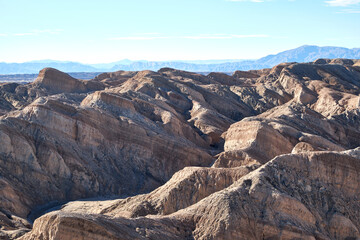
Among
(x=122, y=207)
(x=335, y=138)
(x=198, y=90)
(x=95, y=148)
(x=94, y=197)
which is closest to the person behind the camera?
(x=122, y=207)

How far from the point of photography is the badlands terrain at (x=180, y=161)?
118 feet

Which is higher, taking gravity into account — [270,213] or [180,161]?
[270,213]

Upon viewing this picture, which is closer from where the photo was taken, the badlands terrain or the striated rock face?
the striated rock face

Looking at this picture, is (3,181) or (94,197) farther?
(94,197)

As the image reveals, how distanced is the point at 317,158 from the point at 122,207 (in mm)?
11193

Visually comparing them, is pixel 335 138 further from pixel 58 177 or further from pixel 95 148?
pixel 58 177

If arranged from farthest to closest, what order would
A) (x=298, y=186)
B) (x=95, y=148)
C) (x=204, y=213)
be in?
(x=95, y=148)
(x=298, y=186)
(x=204, y=213)

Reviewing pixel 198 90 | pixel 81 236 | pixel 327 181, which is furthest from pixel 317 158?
pixel 198 90

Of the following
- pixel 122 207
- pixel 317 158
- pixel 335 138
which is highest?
pixel 317 158

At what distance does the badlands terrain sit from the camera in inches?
1414

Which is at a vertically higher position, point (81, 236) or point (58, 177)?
point (81, 236)

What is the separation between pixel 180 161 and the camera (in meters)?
69.0

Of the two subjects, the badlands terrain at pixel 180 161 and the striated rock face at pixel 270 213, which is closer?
the striated rock face at pixel 270 213

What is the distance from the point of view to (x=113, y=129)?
70250mm
